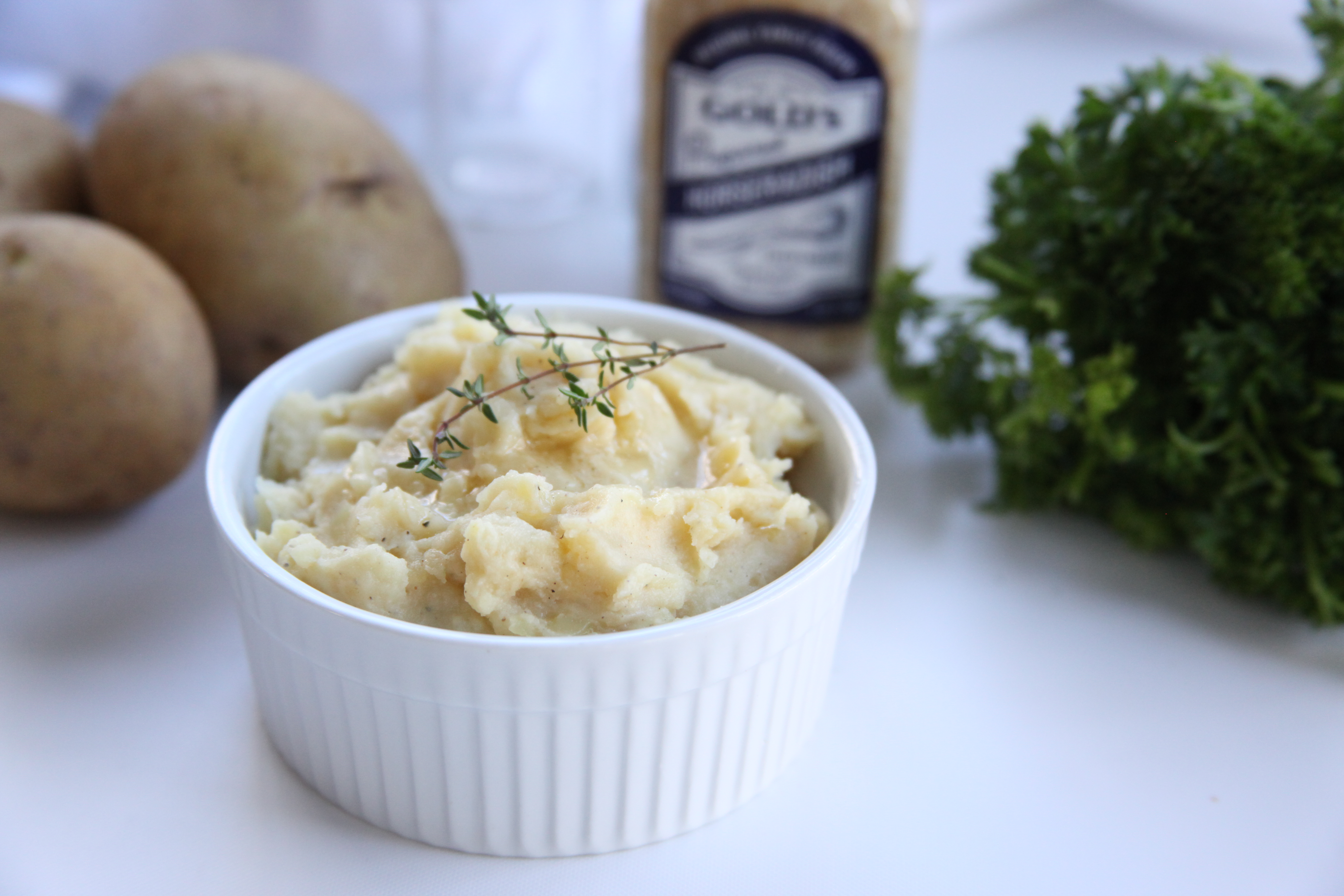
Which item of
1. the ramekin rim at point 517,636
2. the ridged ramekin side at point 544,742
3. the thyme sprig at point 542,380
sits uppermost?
the thyme sprig at point 542,380

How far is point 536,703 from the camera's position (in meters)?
0.96

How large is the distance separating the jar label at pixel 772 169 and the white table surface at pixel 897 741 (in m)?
0.30

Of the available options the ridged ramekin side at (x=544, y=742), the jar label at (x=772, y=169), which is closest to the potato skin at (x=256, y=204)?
the jar label at (x=772, y=169)

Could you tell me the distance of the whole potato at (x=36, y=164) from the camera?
1578 mm

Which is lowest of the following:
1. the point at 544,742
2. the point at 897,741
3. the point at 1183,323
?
the point at 897,741

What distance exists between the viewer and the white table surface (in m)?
1.07

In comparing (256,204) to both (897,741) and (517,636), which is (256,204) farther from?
(897,741)

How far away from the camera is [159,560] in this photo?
4.65 feet

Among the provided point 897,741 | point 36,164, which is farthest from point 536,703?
point 36,164

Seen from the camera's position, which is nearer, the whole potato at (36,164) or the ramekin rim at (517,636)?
the ramekin rim at (517,636)

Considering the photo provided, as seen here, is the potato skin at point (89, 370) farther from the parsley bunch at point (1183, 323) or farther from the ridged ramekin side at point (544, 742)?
the parsley bunch at point (1183, 323)

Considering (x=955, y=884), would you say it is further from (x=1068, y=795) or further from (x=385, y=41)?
(x=385, y=41)

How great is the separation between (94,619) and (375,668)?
0.53 meters

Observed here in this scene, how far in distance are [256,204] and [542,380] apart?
2.01ft
